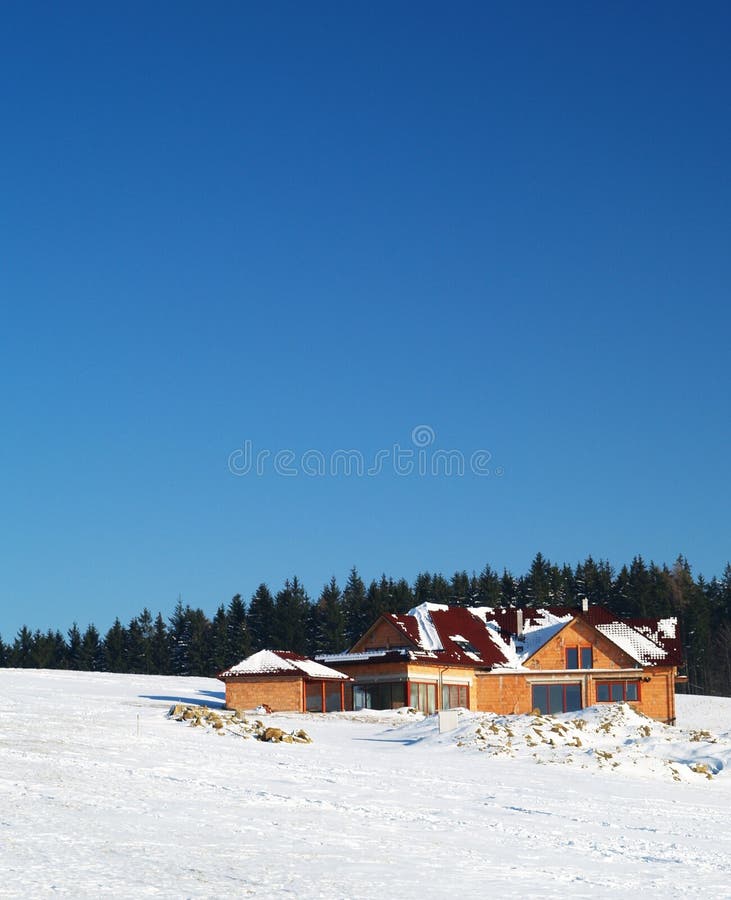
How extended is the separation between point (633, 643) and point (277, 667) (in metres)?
20.5

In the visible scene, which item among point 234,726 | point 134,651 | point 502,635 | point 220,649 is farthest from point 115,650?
point 234,726

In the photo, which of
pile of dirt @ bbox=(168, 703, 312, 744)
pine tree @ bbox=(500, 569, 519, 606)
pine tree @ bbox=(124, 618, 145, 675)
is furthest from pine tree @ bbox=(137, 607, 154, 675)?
pile of dirt @ bbox=(168, 703, 312, 744)

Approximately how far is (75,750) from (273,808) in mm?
9740

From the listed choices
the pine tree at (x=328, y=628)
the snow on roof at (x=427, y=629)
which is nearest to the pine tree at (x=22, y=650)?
the pine tree at (x=328, y=628)

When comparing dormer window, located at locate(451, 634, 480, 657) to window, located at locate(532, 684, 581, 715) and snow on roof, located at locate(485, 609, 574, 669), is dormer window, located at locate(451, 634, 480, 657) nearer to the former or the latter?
snow on roof, located at locate(485, 609, 574, 669)

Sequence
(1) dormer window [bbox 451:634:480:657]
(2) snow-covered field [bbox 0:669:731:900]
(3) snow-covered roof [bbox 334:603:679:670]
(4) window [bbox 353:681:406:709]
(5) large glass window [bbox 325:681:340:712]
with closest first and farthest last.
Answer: (2) snow-covered field [bbox 0:669:731:900] < (5) large glass window [bbox 325:681:340:712] < (4) window [bbox 353:681:406:709] < (3) snow-covered roof [bbox 334:603:679:670] < (1) dormer window [bbox 451:634:480:657]

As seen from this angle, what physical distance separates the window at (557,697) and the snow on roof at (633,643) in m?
3.37

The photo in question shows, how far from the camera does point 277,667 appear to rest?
53.6m

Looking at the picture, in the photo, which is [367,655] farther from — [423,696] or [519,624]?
[519,624]

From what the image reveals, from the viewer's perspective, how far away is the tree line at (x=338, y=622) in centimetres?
10894

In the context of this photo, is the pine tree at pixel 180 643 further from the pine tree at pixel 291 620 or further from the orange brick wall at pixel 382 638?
Answer: the orange brick wall at pixel 382 638

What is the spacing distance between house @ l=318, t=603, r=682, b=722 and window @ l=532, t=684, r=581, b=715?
52 millimetres

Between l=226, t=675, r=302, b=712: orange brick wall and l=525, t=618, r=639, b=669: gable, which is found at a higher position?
l=525, t=618, r=639, b=669: gable

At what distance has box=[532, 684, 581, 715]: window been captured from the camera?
59188 millimetres
